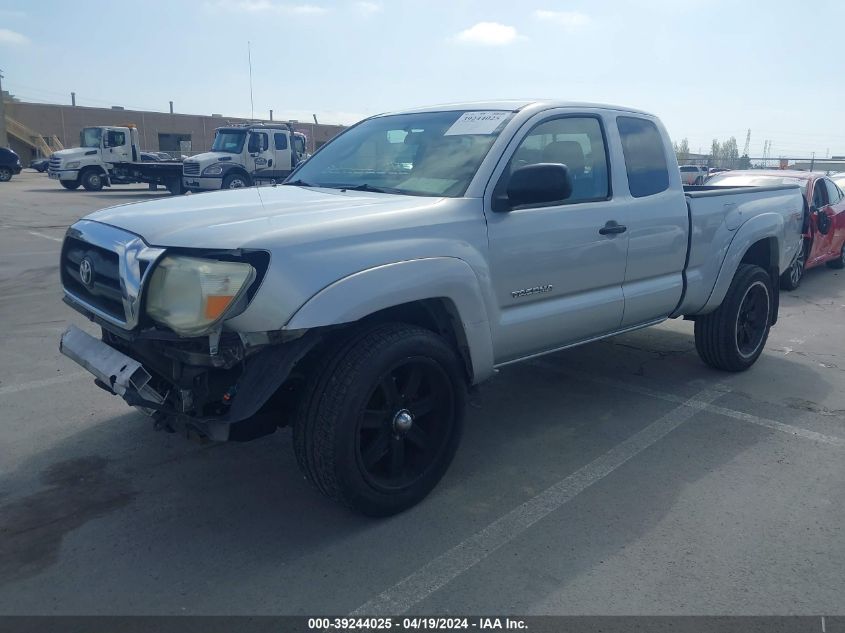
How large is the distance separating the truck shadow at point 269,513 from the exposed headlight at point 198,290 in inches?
41.1

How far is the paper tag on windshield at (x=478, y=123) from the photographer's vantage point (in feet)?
13.0

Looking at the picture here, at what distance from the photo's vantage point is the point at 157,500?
11.6 ft

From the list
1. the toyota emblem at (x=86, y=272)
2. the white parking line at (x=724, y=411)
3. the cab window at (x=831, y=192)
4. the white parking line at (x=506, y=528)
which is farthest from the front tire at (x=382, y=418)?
the cab window at (x=831, y=192)

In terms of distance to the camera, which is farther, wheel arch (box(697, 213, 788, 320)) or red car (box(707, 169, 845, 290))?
red car (box(707, 169, 845, 290))

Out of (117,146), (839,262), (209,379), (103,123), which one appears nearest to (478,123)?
(209,379)

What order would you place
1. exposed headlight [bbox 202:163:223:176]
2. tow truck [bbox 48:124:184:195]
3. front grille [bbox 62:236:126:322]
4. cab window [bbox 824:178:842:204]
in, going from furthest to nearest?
tow truck [bbox 48:124:184:195] < exposed headlight [bbox 202:163:223:176] < cab window [bbox 824:178:842:204] < front grille [bbox 62:236:126:322]

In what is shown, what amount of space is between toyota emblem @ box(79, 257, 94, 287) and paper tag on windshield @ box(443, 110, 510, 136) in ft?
6.71

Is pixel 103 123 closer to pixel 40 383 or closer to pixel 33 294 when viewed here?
pixel 33 294

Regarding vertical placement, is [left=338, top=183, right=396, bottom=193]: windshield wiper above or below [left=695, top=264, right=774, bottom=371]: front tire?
above

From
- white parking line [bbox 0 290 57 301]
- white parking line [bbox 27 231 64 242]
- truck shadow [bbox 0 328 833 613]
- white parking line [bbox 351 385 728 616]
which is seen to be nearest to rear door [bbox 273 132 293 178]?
white parking line [bbox 27 231 64 242]

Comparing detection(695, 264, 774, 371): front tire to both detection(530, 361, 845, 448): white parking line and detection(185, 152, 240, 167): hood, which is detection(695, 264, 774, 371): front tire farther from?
detection(185, 152, 240, 167): hood

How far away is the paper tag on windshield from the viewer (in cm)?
396

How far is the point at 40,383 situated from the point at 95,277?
7.73 feet

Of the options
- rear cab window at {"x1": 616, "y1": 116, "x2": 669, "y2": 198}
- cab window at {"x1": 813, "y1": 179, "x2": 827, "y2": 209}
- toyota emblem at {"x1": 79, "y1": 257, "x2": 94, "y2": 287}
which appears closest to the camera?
toyota emblem at {"x1": 79, "y1": 257, "x2": 94, "y2": 287}
